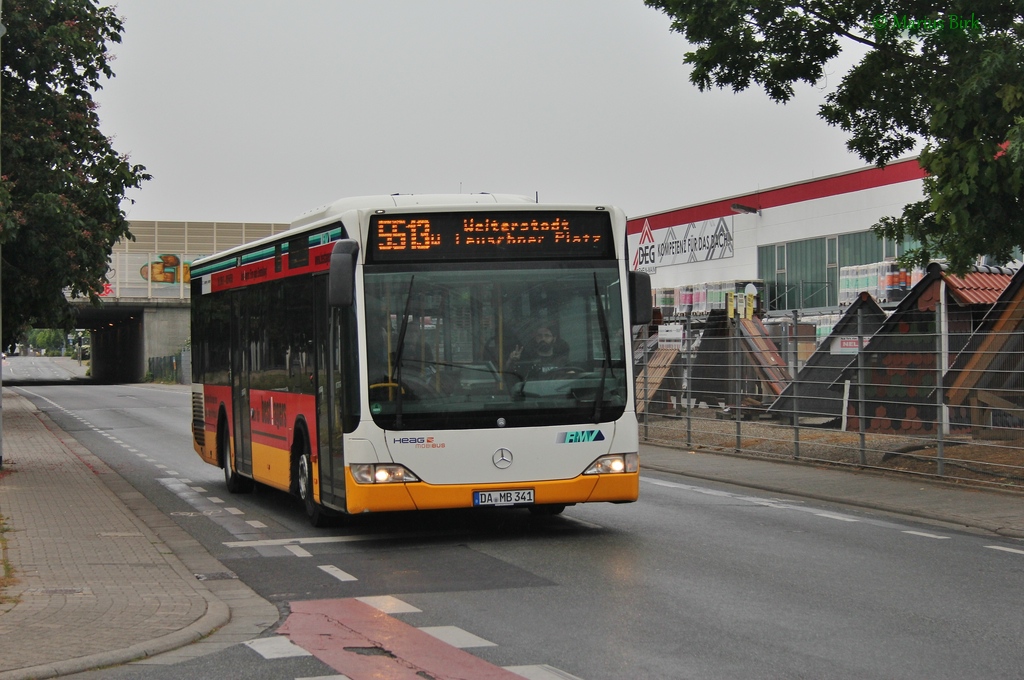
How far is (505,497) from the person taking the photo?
456 inches

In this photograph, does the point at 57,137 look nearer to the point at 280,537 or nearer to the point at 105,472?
the point at 105,472

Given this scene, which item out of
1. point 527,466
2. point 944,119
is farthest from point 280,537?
point 944,119

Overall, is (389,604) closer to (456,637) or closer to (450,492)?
(456,637)

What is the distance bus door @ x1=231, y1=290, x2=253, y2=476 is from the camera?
51.3 ft

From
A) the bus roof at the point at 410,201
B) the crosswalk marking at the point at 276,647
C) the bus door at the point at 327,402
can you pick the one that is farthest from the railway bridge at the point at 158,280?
the crosswalk marking at the point at 276,647

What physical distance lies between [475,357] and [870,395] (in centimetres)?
913

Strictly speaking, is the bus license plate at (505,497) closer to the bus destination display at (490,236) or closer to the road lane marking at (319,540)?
the road lane marking at (319,540)

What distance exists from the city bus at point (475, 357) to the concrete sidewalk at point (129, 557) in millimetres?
1797

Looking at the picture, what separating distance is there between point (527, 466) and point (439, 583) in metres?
2.04

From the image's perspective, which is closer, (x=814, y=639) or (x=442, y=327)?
(x=814, y=639)

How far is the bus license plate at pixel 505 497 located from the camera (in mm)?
11555

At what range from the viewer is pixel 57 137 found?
72.7 feet

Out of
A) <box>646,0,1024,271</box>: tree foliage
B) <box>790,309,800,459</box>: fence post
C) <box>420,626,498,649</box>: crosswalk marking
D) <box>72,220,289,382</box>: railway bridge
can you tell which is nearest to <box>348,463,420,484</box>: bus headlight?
<box>420,626,498,649</box>: crosswalk marking

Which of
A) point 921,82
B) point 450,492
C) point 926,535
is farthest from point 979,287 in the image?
point 450,492
